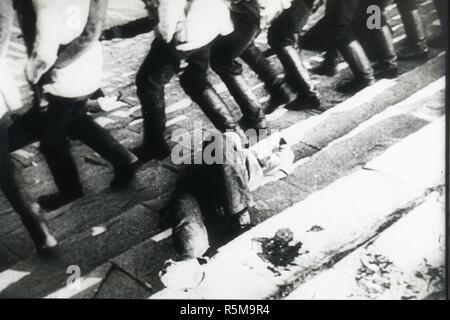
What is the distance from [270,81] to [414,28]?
1437 mm

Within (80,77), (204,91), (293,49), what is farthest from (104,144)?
(293,49)

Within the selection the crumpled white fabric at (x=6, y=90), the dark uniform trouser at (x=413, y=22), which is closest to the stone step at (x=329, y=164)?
the dark uniform trouser at (x=413, y=22)

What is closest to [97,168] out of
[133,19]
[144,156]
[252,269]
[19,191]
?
[144,156]

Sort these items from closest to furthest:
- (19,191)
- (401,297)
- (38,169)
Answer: (401,297)
(19,191)
(38,169)

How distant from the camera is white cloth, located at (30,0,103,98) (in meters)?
3.07

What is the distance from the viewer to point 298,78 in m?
4.16

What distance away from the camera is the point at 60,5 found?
309 cm

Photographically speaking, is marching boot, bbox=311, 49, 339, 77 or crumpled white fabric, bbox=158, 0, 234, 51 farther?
marching boot, bbox=311, 49, 339, 77

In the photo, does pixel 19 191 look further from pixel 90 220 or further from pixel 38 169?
pixel 90 220

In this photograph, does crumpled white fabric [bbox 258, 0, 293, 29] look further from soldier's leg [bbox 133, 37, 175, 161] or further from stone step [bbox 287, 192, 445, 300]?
stone step [bbox 287, 192, 445, 300]

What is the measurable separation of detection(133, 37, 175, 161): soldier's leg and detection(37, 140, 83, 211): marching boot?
0.52 meters

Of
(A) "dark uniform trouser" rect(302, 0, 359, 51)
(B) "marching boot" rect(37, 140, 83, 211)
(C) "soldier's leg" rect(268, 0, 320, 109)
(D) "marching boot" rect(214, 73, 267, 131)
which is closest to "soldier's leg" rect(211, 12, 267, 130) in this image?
(D) "marching boot" rect(214, 73, 267, 131)

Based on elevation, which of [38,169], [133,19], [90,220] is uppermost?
[133,19]
